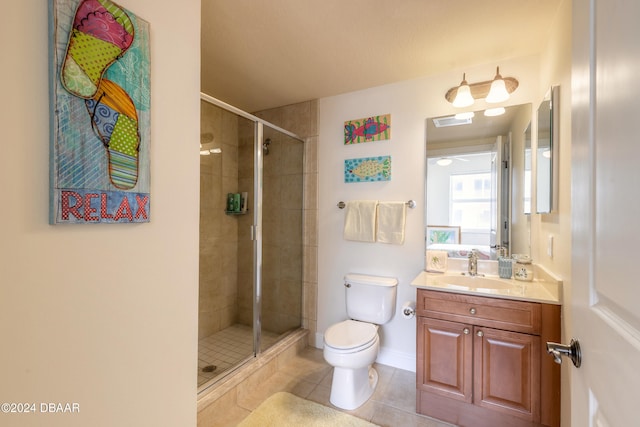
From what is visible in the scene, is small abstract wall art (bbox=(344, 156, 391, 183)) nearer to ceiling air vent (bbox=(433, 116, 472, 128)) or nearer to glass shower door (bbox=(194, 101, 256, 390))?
ceiling air vent (bbox=(433, 116, 472, 128))

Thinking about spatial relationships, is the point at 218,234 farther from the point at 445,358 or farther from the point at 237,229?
the point at 445,358

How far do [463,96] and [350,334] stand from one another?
6.17ft

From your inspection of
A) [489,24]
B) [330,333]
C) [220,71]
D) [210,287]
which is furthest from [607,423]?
[220,71]

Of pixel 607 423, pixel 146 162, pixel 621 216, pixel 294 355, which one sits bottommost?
pixel 294 355

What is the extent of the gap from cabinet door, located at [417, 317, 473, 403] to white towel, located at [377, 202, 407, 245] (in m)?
0.69

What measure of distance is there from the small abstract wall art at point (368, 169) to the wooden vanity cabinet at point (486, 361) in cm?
102

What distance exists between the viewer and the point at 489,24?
158cm

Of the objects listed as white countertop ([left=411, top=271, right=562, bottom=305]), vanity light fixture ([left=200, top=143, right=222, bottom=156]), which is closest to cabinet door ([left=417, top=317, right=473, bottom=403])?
white countertop ([left=411, top=271, right=562, bottom=305])

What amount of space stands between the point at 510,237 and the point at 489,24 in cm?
139

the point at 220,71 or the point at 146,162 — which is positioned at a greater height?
the point at 220,71

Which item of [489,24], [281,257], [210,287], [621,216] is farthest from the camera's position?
[281,257]

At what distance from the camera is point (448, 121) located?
6.99 feet

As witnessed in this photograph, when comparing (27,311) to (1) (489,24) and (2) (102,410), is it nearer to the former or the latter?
(2) (102,410)

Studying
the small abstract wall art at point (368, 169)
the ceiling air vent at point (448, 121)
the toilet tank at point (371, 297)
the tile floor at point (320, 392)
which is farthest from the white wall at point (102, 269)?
the ceiling air vent at point (448, 121)
